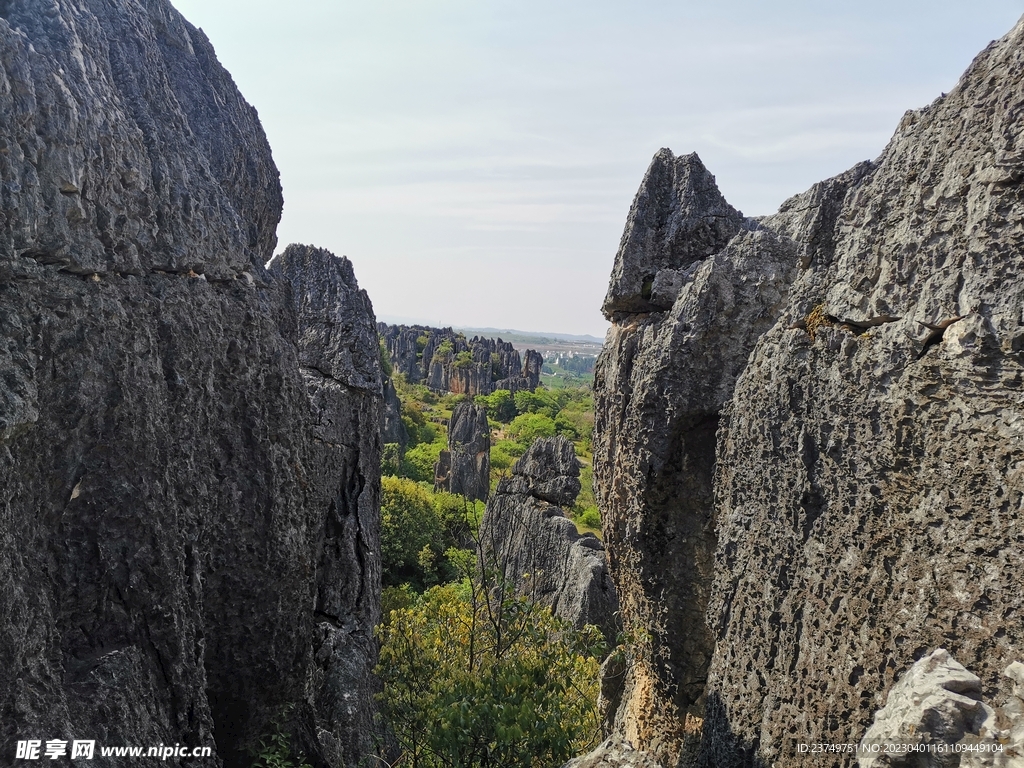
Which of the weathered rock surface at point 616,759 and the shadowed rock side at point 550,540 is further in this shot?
the shadowed rock side at point 550,540

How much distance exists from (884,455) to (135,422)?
403 cm

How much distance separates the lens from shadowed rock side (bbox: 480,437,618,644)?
1489 centimetres

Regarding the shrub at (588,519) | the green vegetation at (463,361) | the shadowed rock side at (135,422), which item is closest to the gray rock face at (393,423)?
the shrub at (588,519)

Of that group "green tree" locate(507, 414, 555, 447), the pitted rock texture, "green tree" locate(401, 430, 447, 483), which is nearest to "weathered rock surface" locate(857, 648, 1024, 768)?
the pitted rock texture

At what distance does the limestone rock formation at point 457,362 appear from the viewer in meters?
78.5

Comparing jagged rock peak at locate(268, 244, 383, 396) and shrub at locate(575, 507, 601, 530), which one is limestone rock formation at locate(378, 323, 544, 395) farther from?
jagged rock peak at locate(268, 244, 383, 396)

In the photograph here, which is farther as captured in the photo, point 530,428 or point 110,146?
point 530,428

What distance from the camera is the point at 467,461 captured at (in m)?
35.8

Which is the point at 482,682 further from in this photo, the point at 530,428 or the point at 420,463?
the point at 530,428

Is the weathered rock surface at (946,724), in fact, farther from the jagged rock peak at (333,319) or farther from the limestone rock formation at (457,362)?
the limestone rock formation at (457,362)

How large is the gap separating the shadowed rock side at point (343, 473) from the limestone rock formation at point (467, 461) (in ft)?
80.0

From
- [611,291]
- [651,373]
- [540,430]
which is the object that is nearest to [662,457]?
[651,373]

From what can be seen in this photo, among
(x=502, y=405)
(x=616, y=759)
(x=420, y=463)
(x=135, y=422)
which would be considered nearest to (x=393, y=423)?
(x=420, y=463)

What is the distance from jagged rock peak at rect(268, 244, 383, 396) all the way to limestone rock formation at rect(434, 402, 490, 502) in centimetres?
2436
